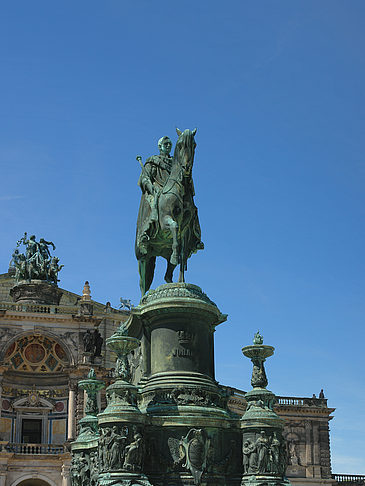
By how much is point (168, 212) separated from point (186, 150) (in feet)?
3.83

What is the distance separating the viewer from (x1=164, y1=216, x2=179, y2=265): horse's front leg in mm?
13344

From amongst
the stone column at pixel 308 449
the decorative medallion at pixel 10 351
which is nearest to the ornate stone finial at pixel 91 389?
the decorative medallion at pixel 10 351

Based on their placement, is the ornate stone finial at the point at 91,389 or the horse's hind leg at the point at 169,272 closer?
the ornate stone finial at the point at 91,389

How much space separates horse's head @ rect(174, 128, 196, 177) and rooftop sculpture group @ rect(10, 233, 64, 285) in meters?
40.4

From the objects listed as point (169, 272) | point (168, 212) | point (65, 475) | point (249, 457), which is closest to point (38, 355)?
point (65, 475)

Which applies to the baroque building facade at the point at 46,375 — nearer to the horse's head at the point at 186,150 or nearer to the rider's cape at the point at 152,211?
the rider's cape at the point at 152,211

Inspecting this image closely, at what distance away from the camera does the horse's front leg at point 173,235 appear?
13344mm

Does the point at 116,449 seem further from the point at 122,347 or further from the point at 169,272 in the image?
the point at 169,272

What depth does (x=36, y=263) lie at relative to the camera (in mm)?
53281

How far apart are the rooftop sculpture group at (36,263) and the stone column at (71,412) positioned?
9.22 metres

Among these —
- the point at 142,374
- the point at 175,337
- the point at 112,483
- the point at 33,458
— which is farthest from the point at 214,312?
the point at 33,458

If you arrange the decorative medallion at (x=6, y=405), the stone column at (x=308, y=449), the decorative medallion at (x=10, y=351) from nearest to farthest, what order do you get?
the decorative medallion at (x=6, y=405)
the decorative medallion at (x=10, y=351)
the stone column at (x=308, y=449)

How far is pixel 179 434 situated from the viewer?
1157 centimetres

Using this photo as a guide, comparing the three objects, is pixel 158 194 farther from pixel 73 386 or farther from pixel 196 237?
pixel 73 386
